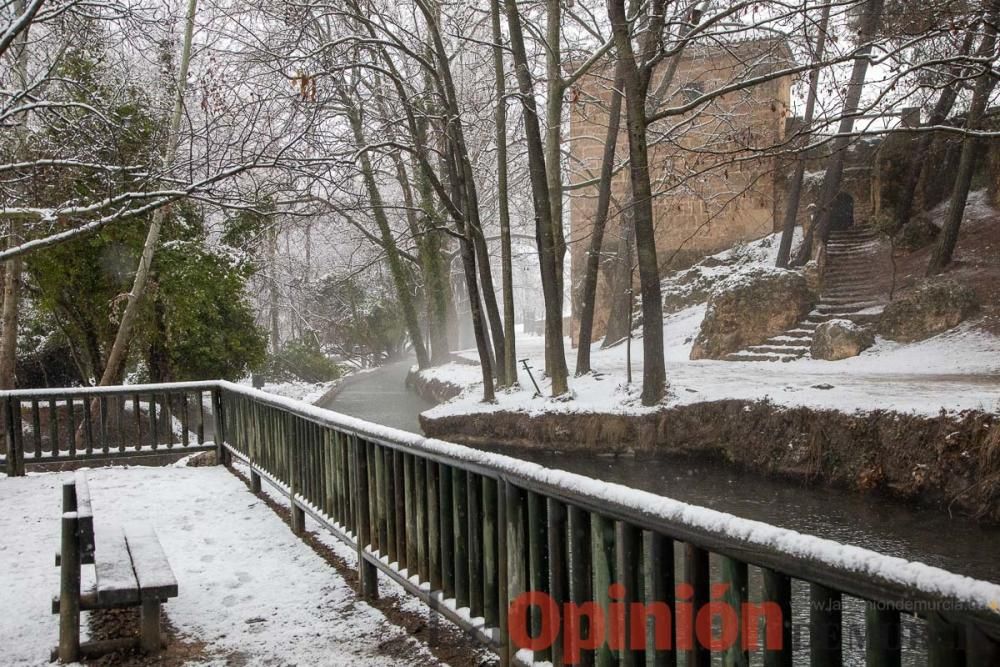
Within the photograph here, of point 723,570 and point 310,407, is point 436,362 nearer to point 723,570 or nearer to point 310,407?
point 310,407

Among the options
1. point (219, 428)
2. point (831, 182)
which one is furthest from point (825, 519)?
point (831, 182)

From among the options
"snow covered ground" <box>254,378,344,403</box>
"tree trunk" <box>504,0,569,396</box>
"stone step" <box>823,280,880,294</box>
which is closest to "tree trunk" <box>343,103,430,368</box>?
"snow covered ground" <box>254,378,344,403</box>

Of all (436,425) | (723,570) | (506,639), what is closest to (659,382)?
(436,425)

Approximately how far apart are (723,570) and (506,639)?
133 cm

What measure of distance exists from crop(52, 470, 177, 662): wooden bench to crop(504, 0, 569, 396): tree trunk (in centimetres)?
1132

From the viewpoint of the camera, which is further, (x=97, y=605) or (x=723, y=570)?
(x=97, y=605)

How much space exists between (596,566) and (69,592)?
8.01 ft

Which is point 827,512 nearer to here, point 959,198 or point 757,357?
point 757,357

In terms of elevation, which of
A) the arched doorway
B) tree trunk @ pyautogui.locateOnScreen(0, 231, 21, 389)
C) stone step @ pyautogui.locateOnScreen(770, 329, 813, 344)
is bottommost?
stone step @ pyautogui.locateOnScreen(770, 329, 813, 344)

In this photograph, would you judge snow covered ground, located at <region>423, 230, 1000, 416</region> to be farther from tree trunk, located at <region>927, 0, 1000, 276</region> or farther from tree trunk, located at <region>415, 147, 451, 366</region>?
tree trunk, located at <region>415, 147, 451, 366</region>

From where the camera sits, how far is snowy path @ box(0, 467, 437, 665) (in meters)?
4.08

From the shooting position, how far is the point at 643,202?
1309cm

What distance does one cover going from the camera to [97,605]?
12.3ft

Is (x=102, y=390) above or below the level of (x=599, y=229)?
below
